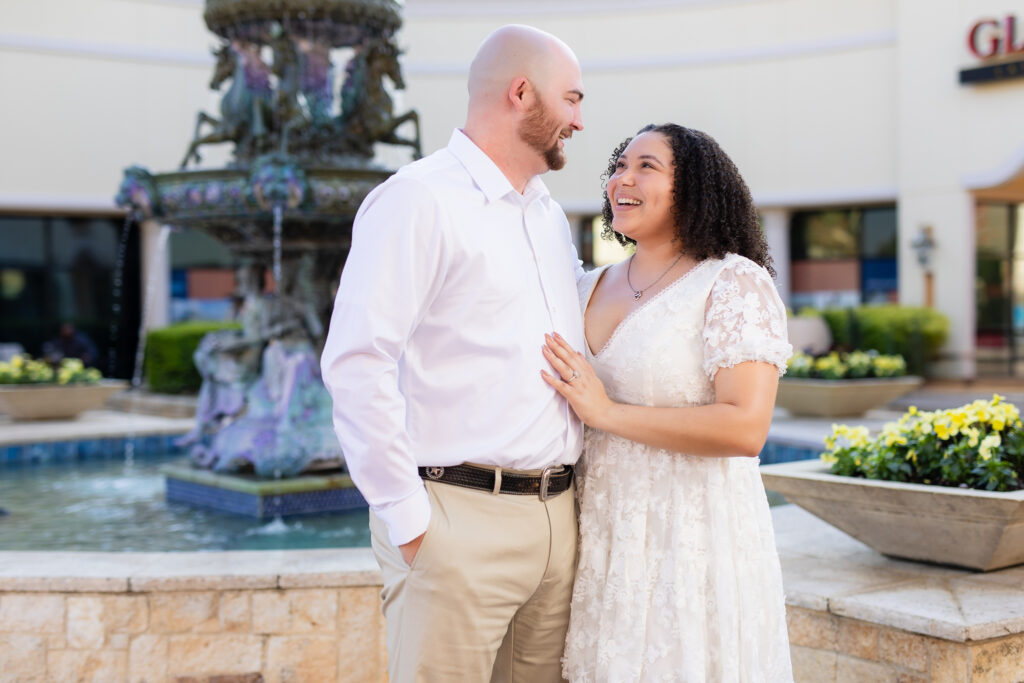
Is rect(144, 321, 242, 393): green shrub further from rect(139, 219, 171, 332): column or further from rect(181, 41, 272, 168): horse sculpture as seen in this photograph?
rect(181, 41, 272, 168): horse sculpture

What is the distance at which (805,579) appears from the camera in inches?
153

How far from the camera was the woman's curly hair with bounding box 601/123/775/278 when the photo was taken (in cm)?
260

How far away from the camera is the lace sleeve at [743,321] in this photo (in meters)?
2.40

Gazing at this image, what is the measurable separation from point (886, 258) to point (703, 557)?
19722mm

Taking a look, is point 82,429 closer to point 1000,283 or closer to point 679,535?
point 679,535

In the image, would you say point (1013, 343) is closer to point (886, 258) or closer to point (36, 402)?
point (886, 258)

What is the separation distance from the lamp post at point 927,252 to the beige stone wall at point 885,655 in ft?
54.7

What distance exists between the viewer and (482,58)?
2.43 meters

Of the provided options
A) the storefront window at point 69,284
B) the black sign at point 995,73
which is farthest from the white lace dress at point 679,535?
the storefront window at point 69,284

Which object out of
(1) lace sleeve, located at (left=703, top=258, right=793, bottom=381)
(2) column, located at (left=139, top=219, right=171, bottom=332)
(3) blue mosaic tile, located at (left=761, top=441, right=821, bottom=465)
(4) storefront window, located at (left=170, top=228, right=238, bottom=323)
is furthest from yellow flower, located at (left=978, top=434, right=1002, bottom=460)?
(4) storefront window, located at (left=170, top=228, right=238, bottom=323)

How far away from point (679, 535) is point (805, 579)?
5.24 ft

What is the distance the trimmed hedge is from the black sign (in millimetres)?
4111

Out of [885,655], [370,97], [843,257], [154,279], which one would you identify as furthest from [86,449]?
[843,257]

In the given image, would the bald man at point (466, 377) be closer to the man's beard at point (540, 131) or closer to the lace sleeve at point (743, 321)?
the man's beard at point (540, 131)
